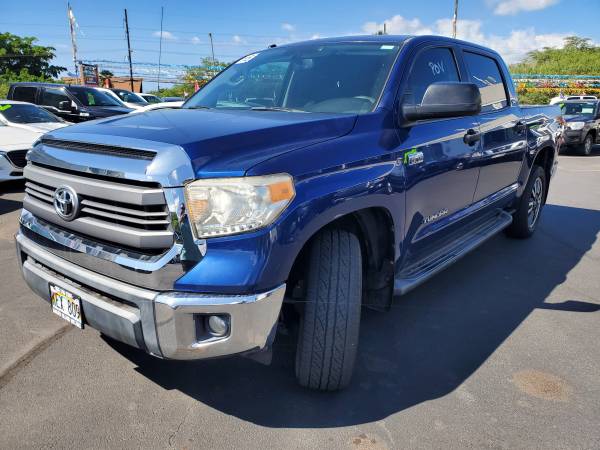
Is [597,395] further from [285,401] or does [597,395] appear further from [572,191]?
[572,191]

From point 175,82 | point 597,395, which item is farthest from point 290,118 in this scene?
point 175,82

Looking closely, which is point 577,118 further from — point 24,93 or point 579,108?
point 24,93

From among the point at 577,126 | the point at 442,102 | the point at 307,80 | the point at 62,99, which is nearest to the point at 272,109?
the point at 307,80

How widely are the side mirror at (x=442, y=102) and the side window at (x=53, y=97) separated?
1088cm

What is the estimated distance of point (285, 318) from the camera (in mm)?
2395

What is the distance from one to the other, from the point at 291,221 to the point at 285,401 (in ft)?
3.35

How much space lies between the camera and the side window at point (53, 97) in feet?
37.0

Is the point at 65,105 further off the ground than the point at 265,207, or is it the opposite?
the point at 65,105

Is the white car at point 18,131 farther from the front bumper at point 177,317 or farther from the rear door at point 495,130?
the rear door at point 495,130

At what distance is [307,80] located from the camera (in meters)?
3.05

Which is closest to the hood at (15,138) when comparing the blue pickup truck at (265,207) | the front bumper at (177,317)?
the blue pickup truck at (265,207)

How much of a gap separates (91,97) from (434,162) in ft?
36.6

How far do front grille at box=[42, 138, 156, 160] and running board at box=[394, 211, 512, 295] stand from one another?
4.83 feet

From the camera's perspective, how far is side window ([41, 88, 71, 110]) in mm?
11273
